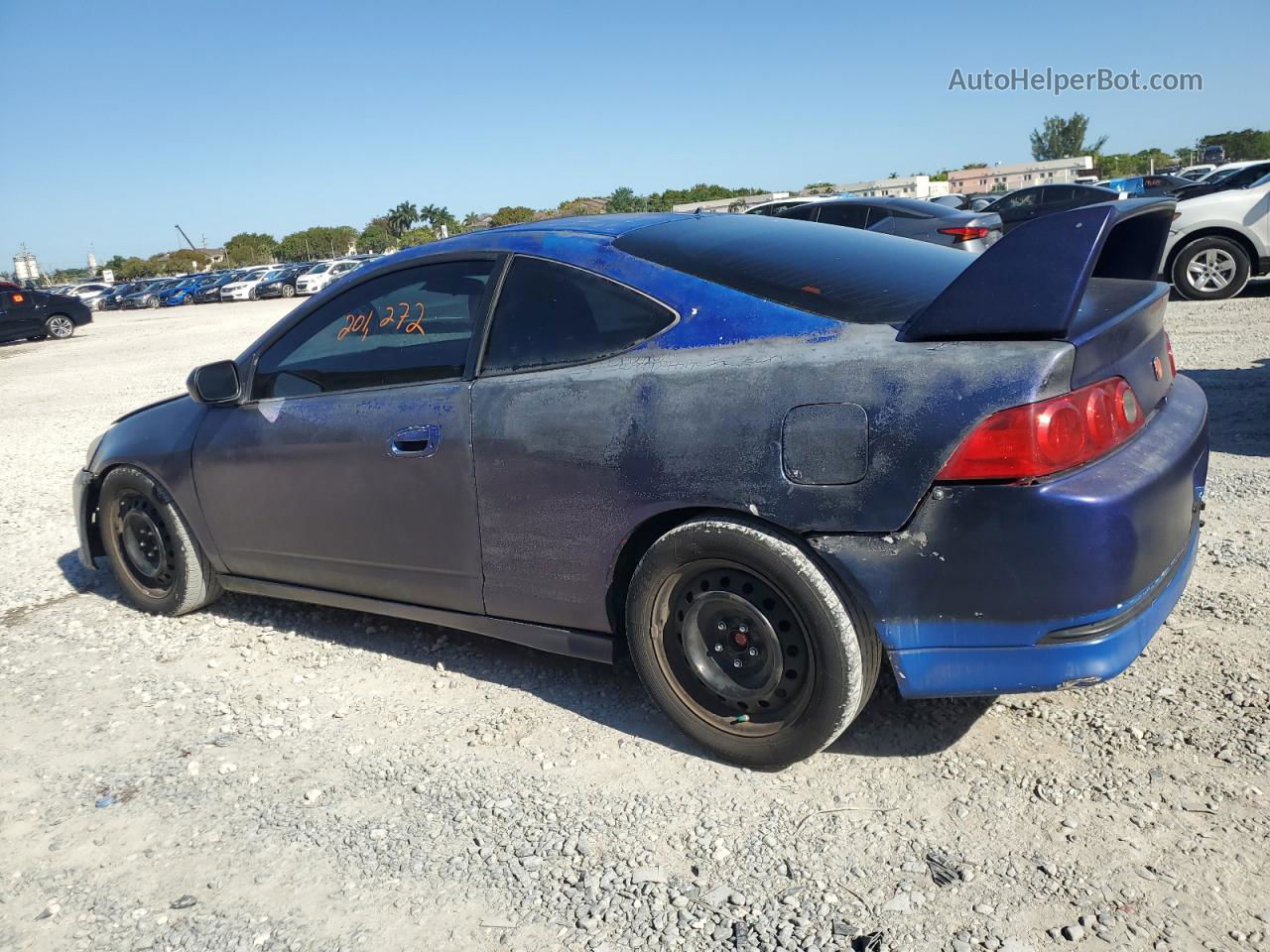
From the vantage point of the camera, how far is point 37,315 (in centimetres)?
2514

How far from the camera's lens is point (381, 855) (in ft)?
8.91

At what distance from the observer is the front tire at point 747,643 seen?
264cm

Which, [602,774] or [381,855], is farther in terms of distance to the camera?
[602,774]

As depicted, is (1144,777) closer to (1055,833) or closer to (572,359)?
(1055,833)

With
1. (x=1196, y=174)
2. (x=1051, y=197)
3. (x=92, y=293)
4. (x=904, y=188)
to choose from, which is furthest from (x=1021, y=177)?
(x=92, y=293)

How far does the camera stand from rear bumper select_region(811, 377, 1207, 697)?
236 centimetres

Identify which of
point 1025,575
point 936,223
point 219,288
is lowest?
point 1025,575

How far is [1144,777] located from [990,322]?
51.3 inches

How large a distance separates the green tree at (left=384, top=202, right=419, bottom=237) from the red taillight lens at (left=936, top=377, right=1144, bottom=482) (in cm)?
11229

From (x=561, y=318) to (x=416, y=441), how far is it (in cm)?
66

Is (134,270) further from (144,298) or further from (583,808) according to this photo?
(583,808)

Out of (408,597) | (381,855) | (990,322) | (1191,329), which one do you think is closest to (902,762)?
(990,322)

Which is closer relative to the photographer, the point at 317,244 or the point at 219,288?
the point at 219,288

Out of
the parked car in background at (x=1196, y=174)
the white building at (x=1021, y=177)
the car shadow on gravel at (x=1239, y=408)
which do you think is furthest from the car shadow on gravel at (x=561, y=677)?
the white building at (x=1021, y=177)
